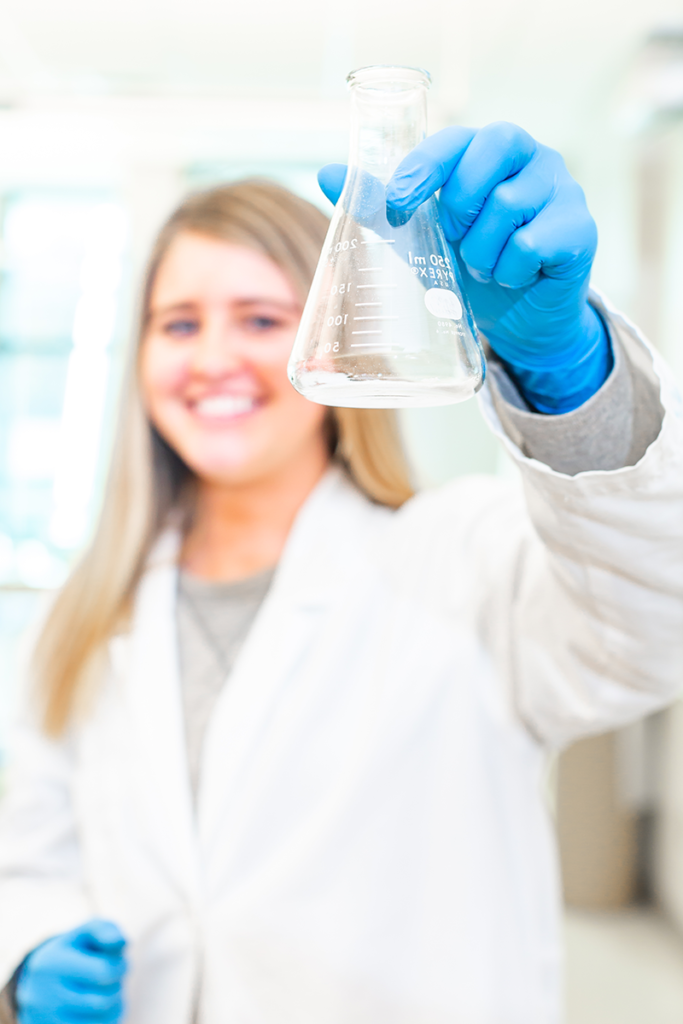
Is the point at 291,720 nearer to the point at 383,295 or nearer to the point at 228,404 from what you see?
the point at 228,404

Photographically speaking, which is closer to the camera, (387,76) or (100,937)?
(387,76)

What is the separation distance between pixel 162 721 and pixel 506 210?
0.75 meters

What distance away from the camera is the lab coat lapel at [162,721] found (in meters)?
1.00

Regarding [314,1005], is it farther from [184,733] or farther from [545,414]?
[545,414]

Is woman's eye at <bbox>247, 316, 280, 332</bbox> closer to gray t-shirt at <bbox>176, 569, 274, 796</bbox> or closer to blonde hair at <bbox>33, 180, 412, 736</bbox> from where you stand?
blonde hair at <bbox>33, 180, 412, 736</bbox>

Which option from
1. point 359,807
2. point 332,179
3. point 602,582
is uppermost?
point 332,179

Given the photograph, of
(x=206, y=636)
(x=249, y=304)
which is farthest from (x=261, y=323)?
(x=206, y=636)

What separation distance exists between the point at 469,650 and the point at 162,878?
458 millimetres

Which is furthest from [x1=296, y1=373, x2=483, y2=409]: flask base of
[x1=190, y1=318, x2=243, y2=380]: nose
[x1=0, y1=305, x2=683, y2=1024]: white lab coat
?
[x1=190, y1=318, x2=243, y2=380]: nose

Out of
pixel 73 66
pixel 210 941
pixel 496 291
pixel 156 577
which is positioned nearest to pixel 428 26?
pixel 73 66

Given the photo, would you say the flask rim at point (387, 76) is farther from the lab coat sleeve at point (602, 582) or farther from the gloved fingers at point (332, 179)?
the lab coat sleeve at point (602, 582)

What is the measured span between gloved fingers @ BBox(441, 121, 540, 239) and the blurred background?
5.29 feet

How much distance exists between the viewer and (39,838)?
1157 mm

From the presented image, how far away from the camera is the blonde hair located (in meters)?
1.10
